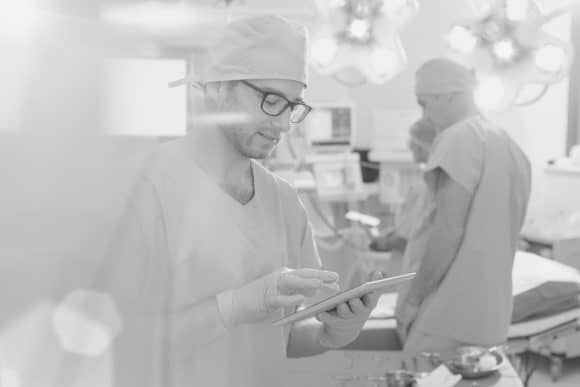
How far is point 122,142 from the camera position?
2.19ft

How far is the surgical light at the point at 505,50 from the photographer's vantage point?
2.27 m

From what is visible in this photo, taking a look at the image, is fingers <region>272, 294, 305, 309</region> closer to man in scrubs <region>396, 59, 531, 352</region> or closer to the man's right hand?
the man's right hand

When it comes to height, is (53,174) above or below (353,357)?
→ above

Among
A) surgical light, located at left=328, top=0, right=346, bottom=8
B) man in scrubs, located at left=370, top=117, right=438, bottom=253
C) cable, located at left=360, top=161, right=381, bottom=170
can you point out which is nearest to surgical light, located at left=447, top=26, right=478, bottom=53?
man in scrubs, located at left=370, top=117, right=438, bottom=253

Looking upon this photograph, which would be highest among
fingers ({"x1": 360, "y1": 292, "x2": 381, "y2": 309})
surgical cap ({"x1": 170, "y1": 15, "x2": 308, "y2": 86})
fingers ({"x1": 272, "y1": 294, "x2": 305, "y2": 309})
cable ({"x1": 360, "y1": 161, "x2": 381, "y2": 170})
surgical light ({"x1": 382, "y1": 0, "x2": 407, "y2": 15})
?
surgical light ({"x1": 382, "y1": 0, "x2": 407, "y2": 15})

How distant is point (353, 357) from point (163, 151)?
3.62 ft


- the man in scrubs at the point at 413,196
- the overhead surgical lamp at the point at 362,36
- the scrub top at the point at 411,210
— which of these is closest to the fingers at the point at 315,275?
the scrub top at the point at 411,210

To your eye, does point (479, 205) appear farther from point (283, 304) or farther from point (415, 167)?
point (415, 167)

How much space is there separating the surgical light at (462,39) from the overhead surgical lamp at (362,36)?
0.22 metres

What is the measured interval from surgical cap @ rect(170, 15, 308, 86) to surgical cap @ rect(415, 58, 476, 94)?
1.05m

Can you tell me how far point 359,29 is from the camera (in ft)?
8.04

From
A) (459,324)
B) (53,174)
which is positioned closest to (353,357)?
(459,324)

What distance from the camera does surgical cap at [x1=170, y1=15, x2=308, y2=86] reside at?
3.39 feet

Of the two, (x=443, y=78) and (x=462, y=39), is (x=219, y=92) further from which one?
(x=462, y=39)
